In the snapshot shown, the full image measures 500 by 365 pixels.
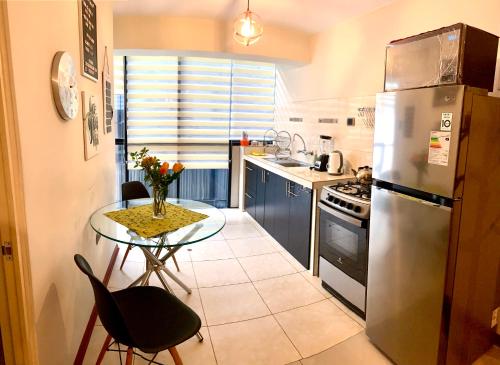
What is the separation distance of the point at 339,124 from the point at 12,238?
126 inches

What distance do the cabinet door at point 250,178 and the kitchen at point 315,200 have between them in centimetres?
19

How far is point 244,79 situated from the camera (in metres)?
5.14

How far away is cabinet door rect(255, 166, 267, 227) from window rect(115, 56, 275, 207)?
97cm

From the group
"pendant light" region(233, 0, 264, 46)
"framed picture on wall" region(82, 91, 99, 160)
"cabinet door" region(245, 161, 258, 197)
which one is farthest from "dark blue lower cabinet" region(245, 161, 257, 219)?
"framed picture on wall" region(82, 91, 99, 160)

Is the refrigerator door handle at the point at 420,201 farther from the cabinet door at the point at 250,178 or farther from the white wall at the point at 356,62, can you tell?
the cabinet door at the point at 250,178

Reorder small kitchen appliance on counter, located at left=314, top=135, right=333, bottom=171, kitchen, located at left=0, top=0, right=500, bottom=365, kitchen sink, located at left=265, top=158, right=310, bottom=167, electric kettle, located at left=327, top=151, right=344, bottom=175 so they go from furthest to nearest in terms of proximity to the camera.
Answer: kitchen sink, located at left=265, top=158, right=310, bottom=167, small kitchen appliance on counter, located at left=314, top=135, right=333, bottom=171, electric kettle, located at left=327, top=151, right=344, bottom=175, kitchen, located at left=0, top=0, right=500, bottom=365

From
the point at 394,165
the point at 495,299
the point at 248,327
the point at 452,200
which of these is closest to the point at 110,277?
the point at 248,327

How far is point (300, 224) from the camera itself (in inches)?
132

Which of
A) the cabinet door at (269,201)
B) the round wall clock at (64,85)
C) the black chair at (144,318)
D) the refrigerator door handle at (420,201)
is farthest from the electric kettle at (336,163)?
the round wall clock at (64,85)

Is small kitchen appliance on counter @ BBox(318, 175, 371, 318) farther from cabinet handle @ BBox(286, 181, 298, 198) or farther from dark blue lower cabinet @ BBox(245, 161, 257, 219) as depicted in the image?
dark blue lower cabinet @ BBox(245, 161, 257, 219)

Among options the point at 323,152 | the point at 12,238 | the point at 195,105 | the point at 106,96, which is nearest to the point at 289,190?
the point at 323,152

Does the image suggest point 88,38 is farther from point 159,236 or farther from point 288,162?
point 288,162

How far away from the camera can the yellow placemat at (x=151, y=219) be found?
6.85 feet

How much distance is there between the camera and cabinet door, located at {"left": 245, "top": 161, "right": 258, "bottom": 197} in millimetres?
4711
